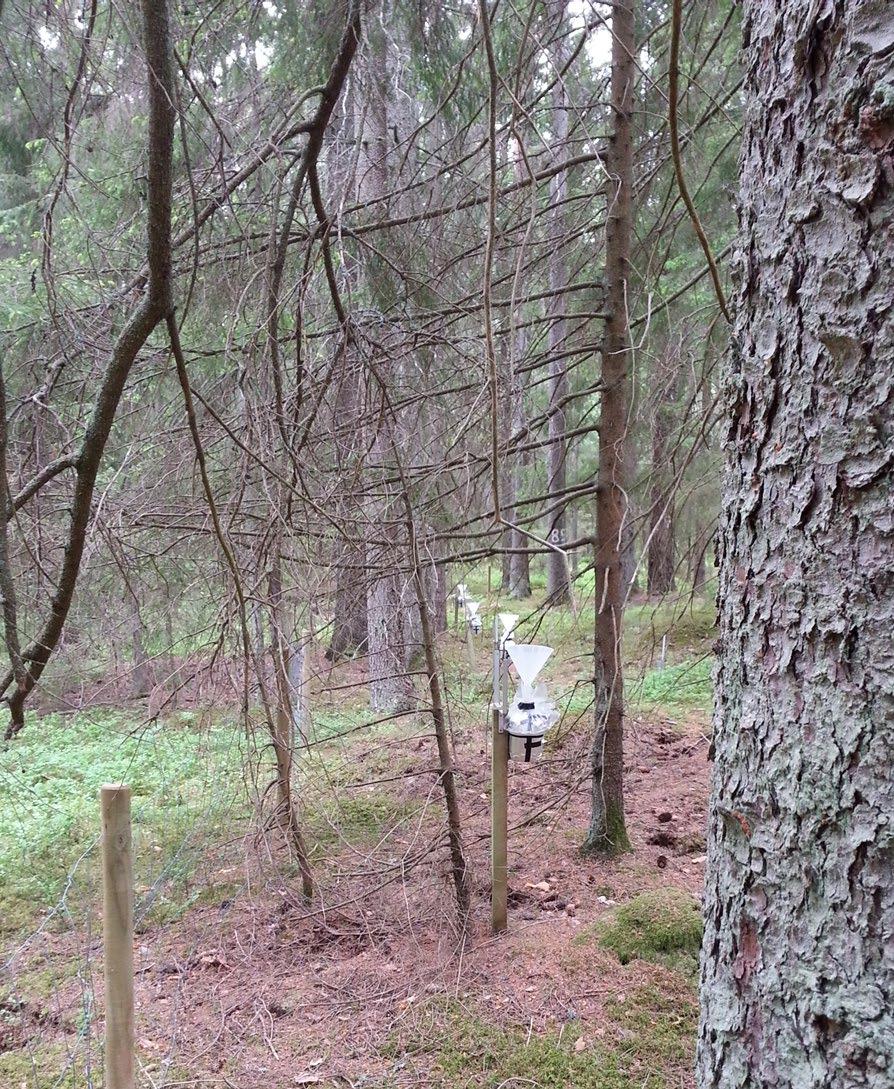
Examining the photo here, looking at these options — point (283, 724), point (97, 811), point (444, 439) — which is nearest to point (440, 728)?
point (283, 724)

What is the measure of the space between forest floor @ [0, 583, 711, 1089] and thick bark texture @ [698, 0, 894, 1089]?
166 centimetres

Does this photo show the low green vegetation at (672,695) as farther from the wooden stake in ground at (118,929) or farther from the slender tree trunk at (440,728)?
the wooden stake in ground at (118,929)

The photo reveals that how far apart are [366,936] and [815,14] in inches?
150

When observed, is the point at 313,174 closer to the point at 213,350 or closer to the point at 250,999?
the point at 213,350

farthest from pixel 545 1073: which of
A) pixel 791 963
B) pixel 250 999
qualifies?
pixel 791 963

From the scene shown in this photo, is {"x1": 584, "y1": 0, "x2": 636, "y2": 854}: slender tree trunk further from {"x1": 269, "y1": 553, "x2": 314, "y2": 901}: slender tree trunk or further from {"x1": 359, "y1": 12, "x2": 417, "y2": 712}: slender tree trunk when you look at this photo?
{"x1": 269, "y1": 553, "x2": 314, "y2": 901}: slender tree trunk

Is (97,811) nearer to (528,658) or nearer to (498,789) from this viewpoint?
(498,789)

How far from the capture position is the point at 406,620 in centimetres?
363

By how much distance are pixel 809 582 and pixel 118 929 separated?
70.3 inches

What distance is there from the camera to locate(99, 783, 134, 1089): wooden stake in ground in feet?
6.03

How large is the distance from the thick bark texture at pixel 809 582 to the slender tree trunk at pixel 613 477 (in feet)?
8.11

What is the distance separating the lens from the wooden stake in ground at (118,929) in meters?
1.84

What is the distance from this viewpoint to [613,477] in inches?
149

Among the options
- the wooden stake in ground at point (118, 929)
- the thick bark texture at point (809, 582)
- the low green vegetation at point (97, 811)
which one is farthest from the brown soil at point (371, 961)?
the thick bark texture at point (809, 582)
